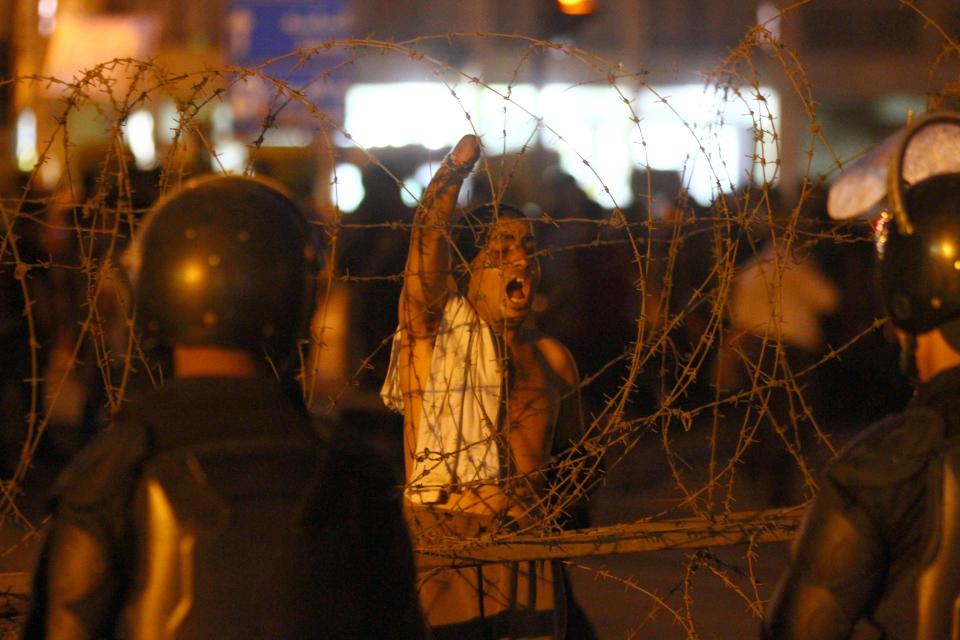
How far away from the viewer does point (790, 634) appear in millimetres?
2092

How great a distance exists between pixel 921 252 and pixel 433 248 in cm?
182

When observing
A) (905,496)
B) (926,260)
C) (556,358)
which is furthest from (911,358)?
(556,358)

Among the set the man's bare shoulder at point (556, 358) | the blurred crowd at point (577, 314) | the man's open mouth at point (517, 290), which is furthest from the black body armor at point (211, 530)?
the blurred crowd at point (577, 314)

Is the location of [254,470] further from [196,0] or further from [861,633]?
[196,0]

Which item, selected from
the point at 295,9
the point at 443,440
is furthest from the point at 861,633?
the point at 295,9

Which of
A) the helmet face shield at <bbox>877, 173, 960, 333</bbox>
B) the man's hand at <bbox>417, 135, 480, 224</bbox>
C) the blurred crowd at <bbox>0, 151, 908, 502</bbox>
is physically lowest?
the blurred crowd at <bbox>0, 151, 908, 502</bbox>

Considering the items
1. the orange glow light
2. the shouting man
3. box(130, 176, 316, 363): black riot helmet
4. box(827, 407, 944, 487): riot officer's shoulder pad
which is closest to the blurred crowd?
the orange glow light

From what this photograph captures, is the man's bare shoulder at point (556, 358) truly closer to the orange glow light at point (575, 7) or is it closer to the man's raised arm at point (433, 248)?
the man's raised arm at point (433, 248)

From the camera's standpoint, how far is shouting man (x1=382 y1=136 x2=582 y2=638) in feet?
12.4

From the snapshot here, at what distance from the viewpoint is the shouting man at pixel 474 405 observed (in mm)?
3783

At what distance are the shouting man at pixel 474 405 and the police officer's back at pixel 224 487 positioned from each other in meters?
1.61

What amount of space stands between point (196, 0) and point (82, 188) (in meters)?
15.3

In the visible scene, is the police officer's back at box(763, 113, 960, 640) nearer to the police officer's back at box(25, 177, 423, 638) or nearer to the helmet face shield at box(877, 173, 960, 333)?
the helmet face shield at box(877, 173, 960, 333)

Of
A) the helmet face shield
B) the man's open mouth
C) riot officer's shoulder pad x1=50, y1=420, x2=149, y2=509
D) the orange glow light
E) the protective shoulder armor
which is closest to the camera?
riot officer's shoulder pad x1=50, y1=420, x2=149, y2=509
